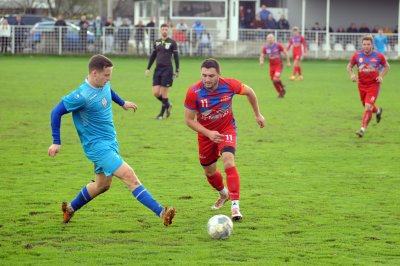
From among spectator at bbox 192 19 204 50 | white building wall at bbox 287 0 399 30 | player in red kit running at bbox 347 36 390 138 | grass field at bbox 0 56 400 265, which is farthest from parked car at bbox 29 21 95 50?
player in red kit running at bbox 347 36 390 138

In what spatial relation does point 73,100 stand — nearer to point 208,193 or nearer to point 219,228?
point 219,228

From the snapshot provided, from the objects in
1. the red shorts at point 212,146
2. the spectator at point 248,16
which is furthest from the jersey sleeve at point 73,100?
the spectator at point 248,16

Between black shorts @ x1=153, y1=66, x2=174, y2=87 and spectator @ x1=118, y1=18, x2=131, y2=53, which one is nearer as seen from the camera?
black shorts @ x1=153, y1=66, x2=174, y2=87

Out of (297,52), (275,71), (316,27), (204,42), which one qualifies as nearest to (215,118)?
(275,71)

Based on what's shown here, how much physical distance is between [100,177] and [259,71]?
99.7 feet

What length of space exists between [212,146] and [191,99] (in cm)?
65

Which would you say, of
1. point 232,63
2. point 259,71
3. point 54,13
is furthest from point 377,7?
point 54,13

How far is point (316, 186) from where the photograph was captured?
11688 millimetres

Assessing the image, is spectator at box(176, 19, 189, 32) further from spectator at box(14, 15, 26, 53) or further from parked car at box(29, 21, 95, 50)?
spectator at box(14, 15, 26, 53)

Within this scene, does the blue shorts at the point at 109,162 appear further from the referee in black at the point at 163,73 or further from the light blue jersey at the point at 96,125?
the referee in black at the point at 163,73

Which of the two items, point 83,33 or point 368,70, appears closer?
point 368,70

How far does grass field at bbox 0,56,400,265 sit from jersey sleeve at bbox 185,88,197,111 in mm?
1232

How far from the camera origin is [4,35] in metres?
44.0

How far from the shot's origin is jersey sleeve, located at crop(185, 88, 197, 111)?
9352mm
